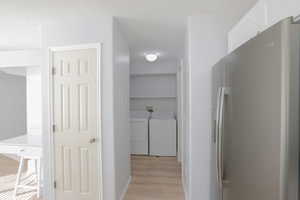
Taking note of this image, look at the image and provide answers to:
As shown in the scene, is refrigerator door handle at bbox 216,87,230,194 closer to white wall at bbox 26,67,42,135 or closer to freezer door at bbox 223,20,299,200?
freezer door at bbox 223,20,299,200

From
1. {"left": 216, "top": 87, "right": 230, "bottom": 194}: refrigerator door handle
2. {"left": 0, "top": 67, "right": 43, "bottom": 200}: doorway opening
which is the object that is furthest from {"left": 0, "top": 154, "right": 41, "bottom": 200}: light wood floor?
{"left": 216, "top": 87, "right": 230, "bottom": 194}: refrigerator door handle

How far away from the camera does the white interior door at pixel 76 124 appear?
2.07m

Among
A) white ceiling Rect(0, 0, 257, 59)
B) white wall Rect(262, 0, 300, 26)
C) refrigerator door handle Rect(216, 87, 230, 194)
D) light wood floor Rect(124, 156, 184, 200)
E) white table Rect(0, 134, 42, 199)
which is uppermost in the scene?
white ceiling Rect(0, 0, 257, 59)

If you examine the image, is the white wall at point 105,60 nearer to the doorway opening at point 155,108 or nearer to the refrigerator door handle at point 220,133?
the doorway opening at point 155,108

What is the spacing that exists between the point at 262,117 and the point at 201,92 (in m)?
1.26

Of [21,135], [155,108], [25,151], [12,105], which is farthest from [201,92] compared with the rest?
[12,105]

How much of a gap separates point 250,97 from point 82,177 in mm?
2082

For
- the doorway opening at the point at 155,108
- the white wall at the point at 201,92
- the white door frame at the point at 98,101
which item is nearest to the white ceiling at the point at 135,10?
the doorway opening at the point at 155,108

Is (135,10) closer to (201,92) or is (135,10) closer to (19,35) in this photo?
(201,92)

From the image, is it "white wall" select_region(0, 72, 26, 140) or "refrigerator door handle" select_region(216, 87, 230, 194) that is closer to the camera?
"refrigerator door handle" select_region(216, 87, 230, 194)

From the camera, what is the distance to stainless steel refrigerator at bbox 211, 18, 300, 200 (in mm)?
617

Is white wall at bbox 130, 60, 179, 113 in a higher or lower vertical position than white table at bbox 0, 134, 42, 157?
higher

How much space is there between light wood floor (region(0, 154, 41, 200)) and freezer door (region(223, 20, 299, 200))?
282cm

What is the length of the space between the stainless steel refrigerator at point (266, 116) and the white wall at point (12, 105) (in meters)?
4.20
